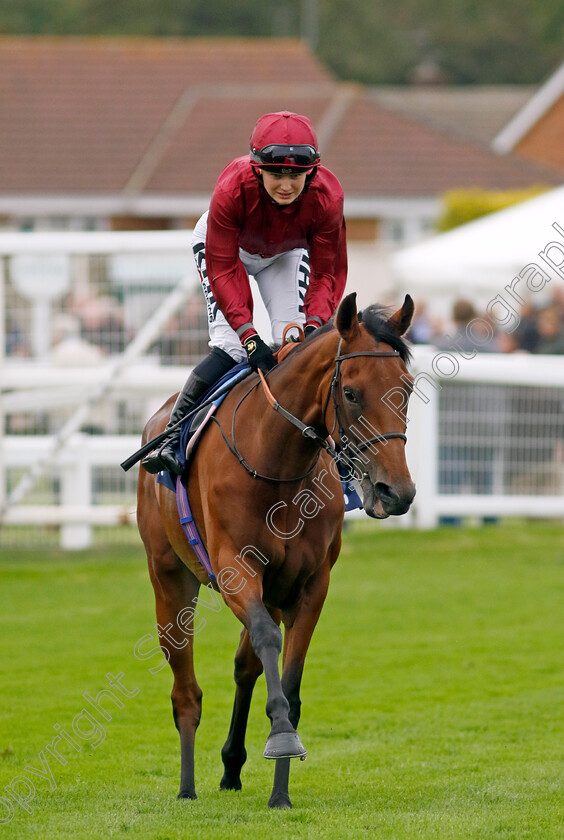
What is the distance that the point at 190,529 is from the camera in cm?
584

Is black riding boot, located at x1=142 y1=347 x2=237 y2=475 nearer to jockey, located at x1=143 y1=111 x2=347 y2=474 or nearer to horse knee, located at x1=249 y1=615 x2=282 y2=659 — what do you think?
jockey, located at x1=143 y1=111 x2=347 y2=474

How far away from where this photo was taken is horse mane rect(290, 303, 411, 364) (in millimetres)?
4891

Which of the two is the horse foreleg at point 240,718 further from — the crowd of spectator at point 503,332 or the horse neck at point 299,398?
the crowd of spectator at point 503,332

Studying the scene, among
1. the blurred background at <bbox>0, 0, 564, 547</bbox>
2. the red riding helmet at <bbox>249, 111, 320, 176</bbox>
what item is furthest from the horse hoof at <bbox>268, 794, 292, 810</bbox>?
the blurred background at <bbox>0, 0, 564, 547</bbox>

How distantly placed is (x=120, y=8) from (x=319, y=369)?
187 feet

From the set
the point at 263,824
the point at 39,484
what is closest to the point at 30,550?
the point at 39,484

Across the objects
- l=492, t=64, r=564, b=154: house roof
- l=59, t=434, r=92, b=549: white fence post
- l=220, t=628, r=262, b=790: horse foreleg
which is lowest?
l=492, t=64, r=564, b=154: house roof

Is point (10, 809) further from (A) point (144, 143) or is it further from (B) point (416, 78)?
(B) point (416, 78)

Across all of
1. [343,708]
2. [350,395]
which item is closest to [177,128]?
[343,708]

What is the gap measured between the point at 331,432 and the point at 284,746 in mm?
1157

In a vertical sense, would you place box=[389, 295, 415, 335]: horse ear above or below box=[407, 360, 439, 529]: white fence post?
above

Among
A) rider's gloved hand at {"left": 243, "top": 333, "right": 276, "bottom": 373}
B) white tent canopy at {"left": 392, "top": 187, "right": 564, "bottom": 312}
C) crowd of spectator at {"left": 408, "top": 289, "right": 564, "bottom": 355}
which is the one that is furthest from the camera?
white tent canopy at {"left": 392, "top": 187, "right": 564, "bottom": 312}

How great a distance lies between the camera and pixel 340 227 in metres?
5.82

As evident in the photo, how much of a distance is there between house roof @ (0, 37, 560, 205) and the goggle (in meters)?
25.2
